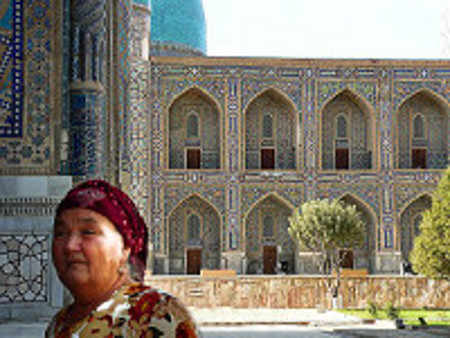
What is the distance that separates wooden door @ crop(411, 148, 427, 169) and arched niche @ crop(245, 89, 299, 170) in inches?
145

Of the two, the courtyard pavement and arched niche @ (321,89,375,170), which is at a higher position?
arched niche @ (321,89,375,170)

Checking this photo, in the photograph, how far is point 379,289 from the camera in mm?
16672

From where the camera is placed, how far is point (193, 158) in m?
23.8

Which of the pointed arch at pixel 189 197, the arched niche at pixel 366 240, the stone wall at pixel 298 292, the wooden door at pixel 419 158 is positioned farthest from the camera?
the wooden door at pixel 419 158

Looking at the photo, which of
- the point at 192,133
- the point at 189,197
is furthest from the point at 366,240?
the point at 192,133

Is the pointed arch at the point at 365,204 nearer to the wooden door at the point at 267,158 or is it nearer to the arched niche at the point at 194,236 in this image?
the wooden door at the point at 267,158

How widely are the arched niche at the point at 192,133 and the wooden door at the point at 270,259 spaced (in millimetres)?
2885

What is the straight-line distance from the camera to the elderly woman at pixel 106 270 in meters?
1.18

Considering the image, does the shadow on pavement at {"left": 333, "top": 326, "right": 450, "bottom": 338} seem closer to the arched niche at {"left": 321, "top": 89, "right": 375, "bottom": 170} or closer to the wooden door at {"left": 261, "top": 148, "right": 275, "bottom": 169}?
the wooden door at {"left": 261, "top": 148, "right": 275, "bottom": 169}

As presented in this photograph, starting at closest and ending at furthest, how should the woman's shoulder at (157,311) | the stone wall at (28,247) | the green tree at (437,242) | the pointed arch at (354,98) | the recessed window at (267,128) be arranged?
the woman's shoulder at (157,311) < the stone wall at (28,247) < the green tree at (437,242) < the pointed arch at (354,98) < the recessed window at (267,128)

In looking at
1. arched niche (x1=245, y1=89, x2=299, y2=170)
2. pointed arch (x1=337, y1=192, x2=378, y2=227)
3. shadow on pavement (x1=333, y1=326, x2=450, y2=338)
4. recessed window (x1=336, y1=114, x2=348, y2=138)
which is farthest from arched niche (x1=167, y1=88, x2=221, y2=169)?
shadow on pavement (x1=333, y1=326, x2=450, y2=338)

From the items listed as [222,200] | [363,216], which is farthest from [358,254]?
[222,200]

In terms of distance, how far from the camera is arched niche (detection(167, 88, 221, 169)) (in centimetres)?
2375

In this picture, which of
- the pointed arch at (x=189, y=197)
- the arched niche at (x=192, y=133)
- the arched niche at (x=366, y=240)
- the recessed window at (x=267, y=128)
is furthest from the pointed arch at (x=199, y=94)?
the arched niche at (x=366, y=240)
